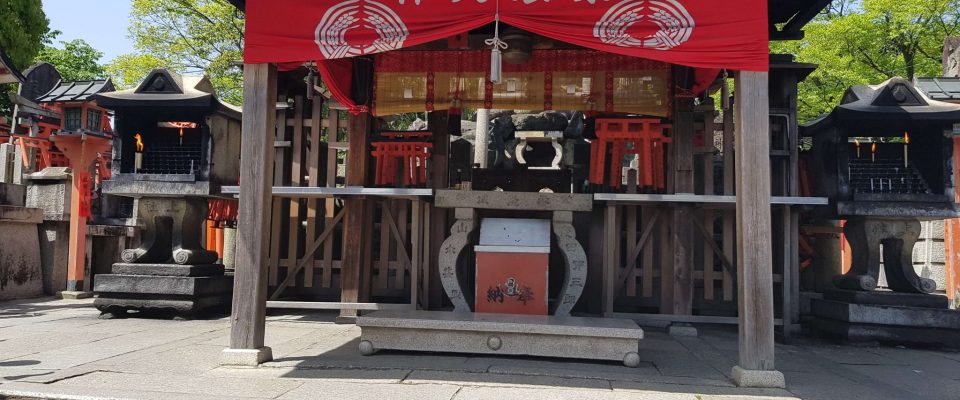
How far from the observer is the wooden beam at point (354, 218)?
9.05m

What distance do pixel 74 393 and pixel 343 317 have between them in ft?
14.3

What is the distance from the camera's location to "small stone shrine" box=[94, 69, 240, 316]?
9148 millimetres

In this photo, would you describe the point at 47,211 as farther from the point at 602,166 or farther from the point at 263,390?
the point at 602,166

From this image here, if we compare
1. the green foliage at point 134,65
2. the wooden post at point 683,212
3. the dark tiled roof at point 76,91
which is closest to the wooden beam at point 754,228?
the wooden post at point 683,212

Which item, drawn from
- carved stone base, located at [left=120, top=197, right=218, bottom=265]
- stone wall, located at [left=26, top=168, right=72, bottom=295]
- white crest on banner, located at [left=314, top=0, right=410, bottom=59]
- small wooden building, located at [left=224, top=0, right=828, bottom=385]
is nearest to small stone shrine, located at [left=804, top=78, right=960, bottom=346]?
small wooden building, located at [left=224, top=0, right=828, bottom=385]

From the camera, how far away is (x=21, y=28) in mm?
17734

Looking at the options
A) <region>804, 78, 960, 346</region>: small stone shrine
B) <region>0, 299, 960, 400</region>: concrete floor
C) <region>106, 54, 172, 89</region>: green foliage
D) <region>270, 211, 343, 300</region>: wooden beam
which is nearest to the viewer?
<region>0, 299, 960, 400</region>: concrete floor

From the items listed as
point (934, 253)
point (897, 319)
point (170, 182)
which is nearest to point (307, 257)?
point (170, 182)

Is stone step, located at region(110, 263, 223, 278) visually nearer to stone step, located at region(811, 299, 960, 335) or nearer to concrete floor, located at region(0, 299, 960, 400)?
concrete floor, located at region(0, 299, 960, 400)

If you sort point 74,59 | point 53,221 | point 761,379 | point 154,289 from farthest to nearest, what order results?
point 74,59
point 53,221
point 154,289
point 761,379

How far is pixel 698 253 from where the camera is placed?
31.6 feet

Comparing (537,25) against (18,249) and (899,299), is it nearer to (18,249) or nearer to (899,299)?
(899,299)

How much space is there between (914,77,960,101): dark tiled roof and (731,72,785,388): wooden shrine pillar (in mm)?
6779

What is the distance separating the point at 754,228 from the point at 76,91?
501 inches
